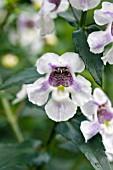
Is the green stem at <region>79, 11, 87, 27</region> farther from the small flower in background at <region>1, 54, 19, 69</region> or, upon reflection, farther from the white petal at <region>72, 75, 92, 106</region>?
the small flower in background at <region>1, 54, 19, 69</region>

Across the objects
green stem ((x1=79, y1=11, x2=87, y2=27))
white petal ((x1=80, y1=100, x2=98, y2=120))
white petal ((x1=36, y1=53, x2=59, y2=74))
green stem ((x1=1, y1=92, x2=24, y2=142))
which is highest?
green stem ((x1=79, y1=11, x2=87, y2=27))

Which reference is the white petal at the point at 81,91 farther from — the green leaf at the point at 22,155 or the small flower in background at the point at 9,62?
the small flower in background at the point at 9,62

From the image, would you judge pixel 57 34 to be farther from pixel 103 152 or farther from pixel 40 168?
pixel 103 152

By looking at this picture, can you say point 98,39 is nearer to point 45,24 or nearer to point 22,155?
point 45,24

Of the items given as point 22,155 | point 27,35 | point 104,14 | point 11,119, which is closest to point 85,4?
point 104,14

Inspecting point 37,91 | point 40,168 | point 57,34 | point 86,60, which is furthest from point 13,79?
point 57,34

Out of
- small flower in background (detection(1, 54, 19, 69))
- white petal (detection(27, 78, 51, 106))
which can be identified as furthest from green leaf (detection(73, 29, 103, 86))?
small flower in background (detection(1, 54, 19, 69))
